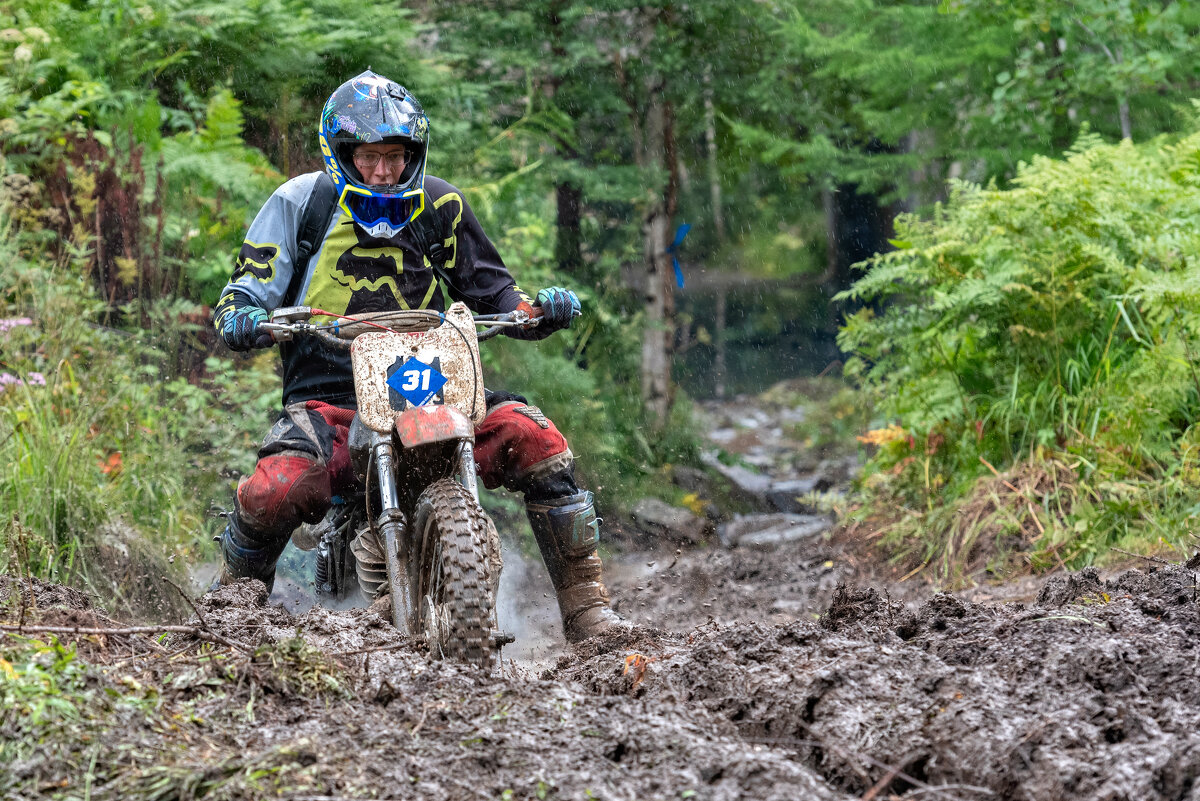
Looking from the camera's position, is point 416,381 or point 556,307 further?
point 556,307

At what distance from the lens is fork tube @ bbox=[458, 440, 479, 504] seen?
3756mm

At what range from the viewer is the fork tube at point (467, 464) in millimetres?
3756

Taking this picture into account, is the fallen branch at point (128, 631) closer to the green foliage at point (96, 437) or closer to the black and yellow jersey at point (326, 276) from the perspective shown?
the green foliage at point (96, 437)

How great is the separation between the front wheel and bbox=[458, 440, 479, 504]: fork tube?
0.11 feet

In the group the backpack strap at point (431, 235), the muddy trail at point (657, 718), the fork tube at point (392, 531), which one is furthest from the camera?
the backpack strap at point (431, 235)

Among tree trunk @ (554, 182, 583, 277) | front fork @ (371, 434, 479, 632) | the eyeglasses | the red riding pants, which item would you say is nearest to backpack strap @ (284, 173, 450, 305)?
the eyeglasses

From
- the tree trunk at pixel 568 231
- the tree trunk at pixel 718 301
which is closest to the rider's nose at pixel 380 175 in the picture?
the tree trunk at pixel 568 231

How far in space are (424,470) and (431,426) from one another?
0.96 ft

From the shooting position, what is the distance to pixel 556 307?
14.0 feet

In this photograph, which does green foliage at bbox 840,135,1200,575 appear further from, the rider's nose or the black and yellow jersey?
the rider's nose

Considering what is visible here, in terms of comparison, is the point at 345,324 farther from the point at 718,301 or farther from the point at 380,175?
the point at 718,301

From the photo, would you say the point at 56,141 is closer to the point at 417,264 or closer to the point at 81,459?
the point at 81,459

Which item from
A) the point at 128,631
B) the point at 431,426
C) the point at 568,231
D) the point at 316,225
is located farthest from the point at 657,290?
the point at 128,631

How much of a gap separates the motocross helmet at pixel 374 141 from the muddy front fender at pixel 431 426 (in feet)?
3.33
